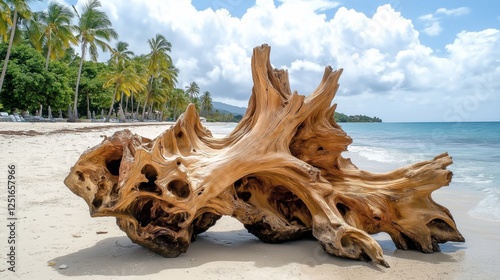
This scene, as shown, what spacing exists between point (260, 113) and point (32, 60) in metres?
32.5

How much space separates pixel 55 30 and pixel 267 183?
36.7 m

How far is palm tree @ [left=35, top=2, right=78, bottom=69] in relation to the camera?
3375 cm

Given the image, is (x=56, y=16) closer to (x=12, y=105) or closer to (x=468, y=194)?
(x=12, y=105)

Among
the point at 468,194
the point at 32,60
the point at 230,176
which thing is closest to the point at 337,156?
the point at 230,176

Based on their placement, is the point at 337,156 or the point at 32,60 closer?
the point at 337,156

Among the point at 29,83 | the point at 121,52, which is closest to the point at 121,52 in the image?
the point at 121,52

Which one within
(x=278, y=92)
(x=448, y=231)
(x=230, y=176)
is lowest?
(x=448, y=231)

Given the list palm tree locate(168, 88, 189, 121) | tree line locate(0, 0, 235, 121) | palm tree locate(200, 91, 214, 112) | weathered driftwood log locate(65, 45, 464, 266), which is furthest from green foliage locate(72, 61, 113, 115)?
palm tree locate(200, 91, 214, 112)

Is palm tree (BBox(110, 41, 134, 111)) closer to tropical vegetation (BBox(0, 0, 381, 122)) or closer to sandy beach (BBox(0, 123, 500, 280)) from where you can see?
tropical vegetation (BBox(0, 0, 381, 122))

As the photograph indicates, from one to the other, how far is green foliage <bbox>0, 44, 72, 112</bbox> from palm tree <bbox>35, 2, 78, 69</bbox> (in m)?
2.47

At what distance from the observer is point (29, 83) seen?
29.0m

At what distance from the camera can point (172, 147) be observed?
3.89 metres

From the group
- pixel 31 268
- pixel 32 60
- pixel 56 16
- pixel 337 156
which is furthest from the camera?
pixel 56 16

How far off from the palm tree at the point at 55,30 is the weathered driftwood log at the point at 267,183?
115ft
